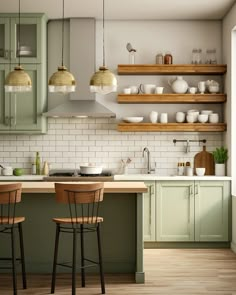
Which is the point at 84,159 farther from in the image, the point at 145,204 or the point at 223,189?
the point at 223,189

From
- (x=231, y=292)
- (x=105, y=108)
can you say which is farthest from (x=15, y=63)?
(x=231, y=292)

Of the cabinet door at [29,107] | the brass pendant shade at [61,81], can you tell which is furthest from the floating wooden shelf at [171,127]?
the brass pendant shade at [61,81]

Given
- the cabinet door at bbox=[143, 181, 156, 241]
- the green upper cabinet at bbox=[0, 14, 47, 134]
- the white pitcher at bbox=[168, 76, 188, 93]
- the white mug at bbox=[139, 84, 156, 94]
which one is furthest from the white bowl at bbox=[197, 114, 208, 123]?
the green upper cabinet at bbox=[0, 14, 47, 134]

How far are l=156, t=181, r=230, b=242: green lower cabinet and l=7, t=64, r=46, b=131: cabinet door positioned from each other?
5.84ft

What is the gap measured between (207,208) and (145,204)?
77 centimetres

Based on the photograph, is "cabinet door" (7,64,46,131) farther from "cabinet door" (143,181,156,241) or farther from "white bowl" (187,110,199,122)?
"white bowl" (187,110,199,122)

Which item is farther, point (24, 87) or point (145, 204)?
point (145, 204)

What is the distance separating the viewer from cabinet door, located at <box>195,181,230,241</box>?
22.8 ft

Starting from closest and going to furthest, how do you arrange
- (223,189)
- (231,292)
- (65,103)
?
1. (231,292)
2. (223,189)
3. (65,103)

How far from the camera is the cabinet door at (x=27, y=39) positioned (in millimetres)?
7238

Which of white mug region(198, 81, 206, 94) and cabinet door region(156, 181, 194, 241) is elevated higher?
white mug region(198, 81, 206, 94)

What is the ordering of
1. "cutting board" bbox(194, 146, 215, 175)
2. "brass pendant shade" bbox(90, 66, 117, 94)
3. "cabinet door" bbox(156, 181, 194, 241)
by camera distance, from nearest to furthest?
"brass pendant shade" bbox(90, 66, 117, 94) → "cabinet door" bbox(156, 181, 194, 241) → "cutting board" bbox(194, 146, 215, 175)

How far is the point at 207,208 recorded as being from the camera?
698cm

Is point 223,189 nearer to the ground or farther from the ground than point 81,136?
nearer to the ground
